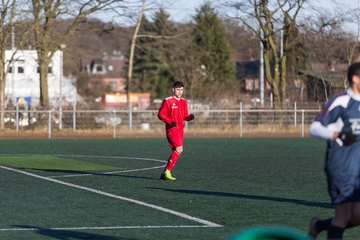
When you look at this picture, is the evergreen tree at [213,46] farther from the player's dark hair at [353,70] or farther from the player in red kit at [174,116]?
the player's dark hair at [353,70]

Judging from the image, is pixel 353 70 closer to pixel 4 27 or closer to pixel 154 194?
pixel 154 194

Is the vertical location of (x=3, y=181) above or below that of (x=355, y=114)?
below

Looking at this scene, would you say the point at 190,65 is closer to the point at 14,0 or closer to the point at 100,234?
the point at 14,0

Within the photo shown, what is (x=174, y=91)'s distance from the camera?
60.3ft

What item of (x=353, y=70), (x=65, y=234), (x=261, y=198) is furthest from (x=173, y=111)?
(x=353, y=70)

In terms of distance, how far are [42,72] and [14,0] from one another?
14.8 ft

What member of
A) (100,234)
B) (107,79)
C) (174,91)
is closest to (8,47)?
(174,91)

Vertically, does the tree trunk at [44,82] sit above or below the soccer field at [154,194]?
above

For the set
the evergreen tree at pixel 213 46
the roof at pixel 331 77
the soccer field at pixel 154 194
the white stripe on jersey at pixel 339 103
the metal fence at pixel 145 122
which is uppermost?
the evergreen tree at pixel 213 46

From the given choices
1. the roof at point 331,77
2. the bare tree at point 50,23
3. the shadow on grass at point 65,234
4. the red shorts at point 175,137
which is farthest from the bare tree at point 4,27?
the shadow on grass at point 65,234

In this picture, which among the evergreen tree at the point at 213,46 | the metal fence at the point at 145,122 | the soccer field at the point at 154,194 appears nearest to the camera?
the soccer field at the point at 154,194

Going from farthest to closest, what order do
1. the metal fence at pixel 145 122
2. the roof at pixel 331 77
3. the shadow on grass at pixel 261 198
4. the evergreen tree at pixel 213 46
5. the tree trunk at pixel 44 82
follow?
the evergreen tree at pixel 213 46 < the roof at pixel 331 77 < the tree trunk at pixel 44 82 < the metal fence at pixel 145 122 < the shadow on grass at pixel 261 198

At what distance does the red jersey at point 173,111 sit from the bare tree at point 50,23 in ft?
90.4

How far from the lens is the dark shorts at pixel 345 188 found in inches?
331
